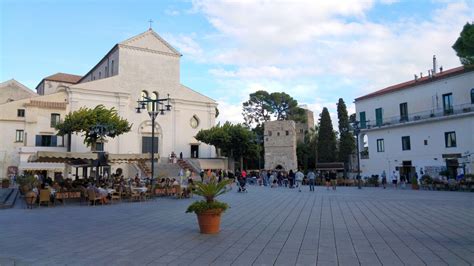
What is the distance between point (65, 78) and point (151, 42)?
20.5 meters

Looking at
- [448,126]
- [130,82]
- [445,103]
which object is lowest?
[448,126]

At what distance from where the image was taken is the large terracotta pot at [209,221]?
29.1 ft

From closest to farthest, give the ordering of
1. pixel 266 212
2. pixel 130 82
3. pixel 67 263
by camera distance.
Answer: pixel 67 263
pixel 266 212
pixel 130 82

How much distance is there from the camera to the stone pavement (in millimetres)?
6426

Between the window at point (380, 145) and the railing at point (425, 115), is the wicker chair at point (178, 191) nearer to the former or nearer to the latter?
the railing at point (425, 115)

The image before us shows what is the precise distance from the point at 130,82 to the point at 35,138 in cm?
1259

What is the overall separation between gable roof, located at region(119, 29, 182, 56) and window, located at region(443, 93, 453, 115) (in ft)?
108

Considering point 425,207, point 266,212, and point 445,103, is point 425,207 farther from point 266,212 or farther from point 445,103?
point 445,103

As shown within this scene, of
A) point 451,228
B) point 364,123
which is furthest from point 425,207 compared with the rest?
point 364,123

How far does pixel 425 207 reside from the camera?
46.7 ft

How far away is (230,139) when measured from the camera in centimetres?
4544

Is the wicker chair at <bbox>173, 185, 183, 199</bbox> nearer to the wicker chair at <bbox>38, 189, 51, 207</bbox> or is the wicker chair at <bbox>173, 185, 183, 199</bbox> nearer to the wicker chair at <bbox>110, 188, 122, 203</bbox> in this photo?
the wicker chair at <bbox>110, 188, 122, 203</bbox>

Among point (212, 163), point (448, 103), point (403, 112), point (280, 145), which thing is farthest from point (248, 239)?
point (280, 145)

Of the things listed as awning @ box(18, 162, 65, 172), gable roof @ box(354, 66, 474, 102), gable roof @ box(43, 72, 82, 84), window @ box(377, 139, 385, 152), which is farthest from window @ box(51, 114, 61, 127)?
window @ box(377, 139, 385, 152)
